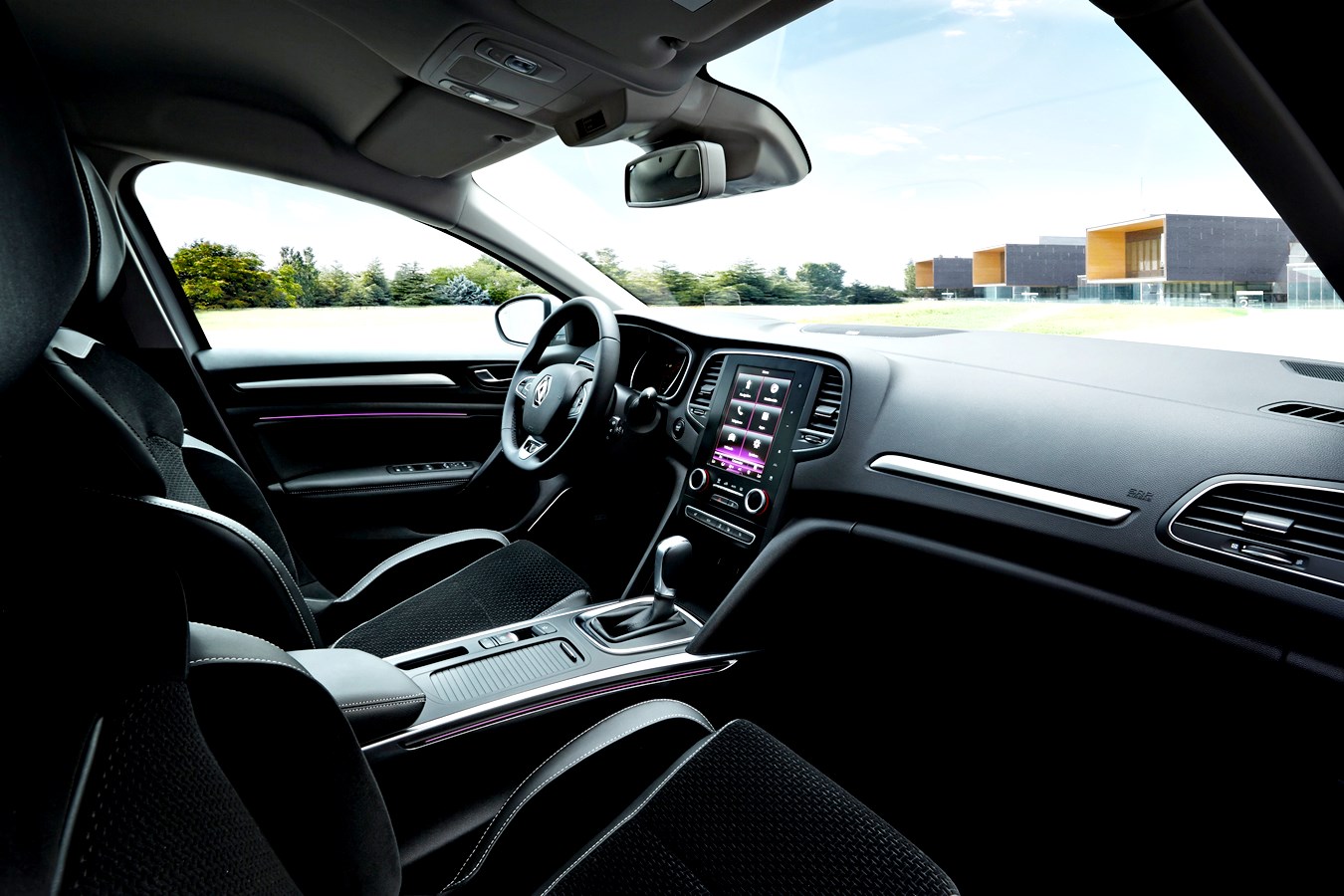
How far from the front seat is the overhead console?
1.77 feet

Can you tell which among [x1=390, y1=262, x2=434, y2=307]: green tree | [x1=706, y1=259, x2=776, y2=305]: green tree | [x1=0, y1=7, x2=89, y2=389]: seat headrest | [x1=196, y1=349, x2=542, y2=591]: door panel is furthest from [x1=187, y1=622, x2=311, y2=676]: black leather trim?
[x1=390, y1=262, x2=434, y2=307]: green tree

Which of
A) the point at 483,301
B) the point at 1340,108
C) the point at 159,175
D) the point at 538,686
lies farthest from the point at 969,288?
the point at 159,175

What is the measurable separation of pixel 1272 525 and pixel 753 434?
3.85ft

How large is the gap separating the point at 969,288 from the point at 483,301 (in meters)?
1.92

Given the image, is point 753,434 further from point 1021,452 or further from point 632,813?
point 632,813

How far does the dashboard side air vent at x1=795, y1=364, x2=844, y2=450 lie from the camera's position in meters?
1.98

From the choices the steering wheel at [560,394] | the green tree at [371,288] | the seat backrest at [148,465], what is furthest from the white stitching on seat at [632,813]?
the green tree at [371,288]

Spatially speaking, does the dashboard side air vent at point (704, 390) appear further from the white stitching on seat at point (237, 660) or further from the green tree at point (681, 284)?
the white stitching on seat at point (237, 660)

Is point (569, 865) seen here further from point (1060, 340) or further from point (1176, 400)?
point (1060, 340)

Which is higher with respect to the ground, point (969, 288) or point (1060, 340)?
point (969, 288)

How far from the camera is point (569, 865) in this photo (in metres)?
1.12

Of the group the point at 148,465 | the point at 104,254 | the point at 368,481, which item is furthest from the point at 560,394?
the point at 148,465

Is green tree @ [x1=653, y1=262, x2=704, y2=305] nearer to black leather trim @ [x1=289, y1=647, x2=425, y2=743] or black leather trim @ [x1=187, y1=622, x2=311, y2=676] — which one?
black leather trim @ [x1=289, y1=647, x2=425, y2=743]

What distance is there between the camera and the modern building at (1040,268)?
6.71ft
